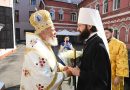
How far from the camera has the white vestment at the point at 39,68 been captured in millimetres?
2758

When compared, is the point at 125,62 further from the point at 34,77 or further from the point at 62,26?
the point at 62,26

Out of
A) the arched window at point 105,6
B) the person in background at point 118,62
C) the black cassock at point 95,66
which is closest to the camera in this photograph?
the black cassock at point 95,66

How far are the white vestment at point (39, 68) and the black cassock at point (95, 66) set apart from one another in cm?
32

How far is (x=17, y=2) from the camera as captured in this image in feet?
127

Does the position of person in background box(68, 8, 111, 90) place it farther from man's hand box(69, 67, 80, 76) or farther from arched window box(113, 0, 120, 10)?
arched window box(113, 0, 120, 10)

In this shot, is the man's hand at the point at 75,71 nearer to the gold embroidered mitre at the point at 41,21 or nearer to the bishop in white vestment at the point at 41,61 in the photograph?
the bishop in white vestment at the point at 41,61

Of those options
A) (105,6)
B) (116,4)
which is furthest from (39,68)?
(105,6)

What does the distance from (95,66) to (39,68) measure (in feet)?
2.14

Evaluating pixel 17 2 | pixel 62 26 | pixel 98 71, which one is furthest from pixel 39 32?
pixel 17 2

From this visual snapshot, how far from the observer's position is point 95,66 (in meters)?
2.66

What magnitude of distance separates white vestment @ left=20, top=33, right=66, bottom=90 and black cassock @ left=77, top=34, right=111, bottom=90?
0.32 m

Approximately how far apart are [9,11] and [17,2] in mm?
26586

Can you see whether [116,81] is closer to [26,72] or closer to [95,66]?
[95,66]

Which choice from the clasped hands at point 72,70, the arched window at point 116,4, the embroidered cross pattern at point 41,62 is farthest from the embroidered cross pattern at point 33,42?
the arched window at point 116,4
